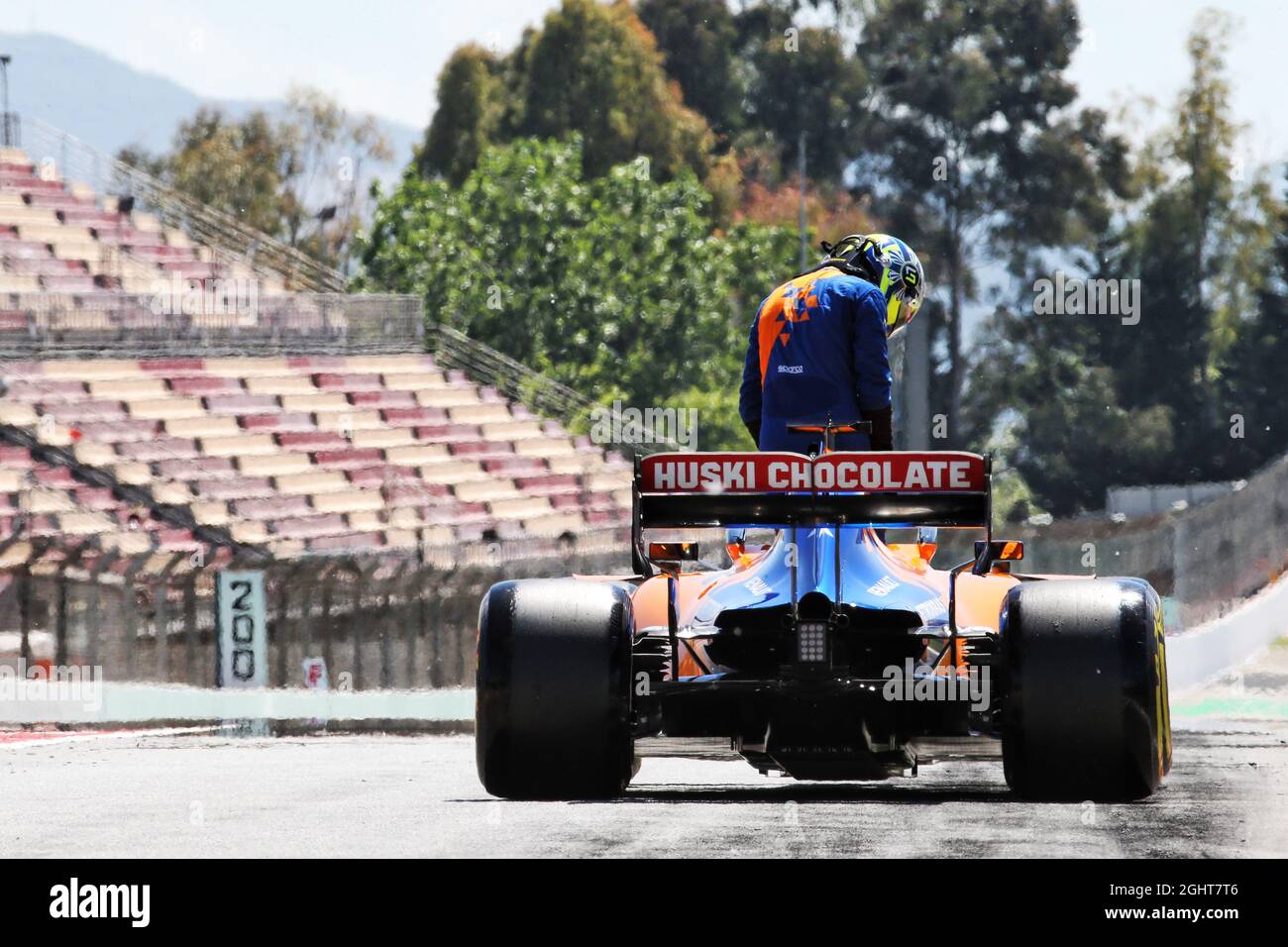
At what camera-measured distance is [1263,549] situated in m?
34.3

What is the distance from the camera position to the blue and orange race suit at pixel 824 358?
10.6 metres

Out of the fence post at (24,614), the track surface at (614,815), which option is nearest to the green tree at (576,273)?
the fence post at (24,614)

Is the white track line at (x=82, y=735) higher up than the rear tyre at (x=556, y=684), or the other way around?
the rear tyre at (x=556, y=684)

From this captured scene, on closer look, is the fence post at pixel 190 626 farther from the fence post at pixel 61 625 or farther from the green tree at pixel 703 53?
the green tree at pixel 703 53

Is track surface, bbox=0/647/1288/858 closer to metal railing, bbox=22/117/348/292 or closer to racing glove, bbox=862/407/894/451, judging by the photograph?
racing glove, bbox=862/407/894/451

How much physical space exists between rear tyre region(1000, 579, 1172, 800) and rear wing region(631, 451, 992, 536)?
2.13 ft

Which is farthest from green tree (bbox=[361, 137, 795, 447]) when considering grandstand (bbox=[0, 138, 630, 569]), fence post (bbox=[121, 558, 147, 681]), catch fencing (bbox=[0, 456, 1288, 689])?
fence post (bbox=[121, 558, 147, 681])

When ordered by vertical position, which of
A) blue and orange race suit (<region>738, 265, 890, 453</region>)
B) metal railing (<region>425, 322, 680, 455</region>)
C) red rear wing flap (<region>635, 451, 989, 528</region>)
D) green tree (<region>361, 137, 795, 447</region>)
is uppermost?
green tree (<region>361, 137, 795, 447</region>)

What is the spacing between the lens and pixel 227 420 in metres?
35.7

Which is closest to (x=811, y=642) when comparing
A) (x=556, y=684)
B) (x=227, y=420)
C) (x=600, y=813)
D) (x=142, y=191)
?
(x=556, y=684)

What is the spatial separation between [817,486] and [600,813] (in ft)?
10.0

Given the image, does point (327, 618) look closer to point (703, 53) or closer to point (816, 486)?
point (816, 486)

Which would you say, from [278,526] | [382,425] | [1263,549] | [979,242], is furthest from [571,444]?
[979,242]

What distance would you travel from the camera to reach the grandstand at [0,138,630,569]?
3212 centimetres
